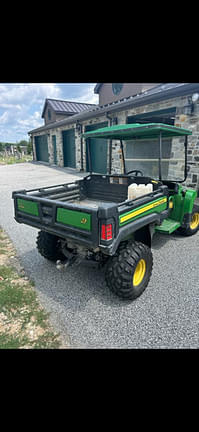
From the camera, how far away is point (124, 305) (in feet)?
8.26

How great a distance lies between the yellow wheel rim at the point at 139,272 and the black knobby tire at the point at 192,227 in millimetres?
1648

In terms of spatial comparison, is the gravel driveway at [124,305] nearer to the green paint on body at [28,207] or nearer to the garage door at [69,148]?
the green paint on body at [28,207]

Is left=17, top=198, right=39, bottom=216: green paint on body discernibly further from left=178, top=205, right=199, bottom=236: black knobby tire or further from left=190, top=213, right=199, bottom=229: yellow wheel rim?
left=190, top=213, right=199, bottom=229: yellow wheel rim

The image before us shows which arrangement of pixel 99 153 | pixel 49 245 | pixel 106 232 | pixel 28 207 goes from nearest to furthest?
pixel 106 232 < pixel 28 207 < pixel 49 245 < pixel 99 153

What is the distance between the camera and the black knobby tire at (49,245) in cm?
328

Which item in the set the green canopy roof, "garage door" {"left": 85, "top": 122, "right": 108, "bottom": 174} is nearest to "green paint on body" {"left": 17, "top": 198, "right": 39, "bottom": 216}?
the green canopy roof

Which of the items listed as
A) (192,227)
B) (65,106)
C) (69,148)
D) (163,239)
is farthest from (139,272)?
(65,106)

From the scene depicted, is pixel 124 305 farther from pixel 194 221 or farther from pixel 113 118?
pixel 113 118

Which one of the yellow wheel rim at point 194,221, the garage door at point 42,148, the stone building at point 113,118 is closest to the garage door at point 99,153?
the stone building at point 113,118

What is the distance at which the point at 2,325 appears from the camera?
7.47 ft


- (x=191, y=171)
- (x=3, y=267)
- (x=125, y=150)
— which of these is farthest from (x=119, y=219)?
(x=191, y=171)

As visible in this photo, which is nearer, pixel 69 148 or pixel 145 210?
pixel 145 210

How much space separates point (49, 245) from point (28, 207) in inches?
27.7

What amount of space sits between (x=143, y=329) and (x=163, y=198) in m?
1.71
